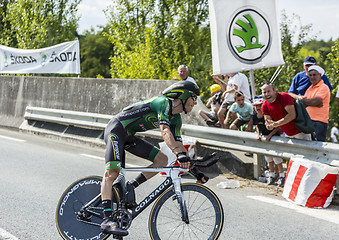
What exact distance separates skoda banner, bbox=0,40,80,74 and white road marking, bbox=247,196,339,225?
28.7 feet

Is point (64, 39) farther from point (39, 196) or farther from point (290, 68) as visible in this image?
point (39, 196)

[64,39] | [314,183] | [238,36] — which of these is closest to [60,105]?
[238,36]

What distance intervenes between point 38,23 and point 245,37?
20640 mm

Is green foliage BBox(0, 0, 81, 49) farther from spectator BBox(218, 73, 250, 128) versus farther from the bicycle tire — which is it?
the bicycle tire

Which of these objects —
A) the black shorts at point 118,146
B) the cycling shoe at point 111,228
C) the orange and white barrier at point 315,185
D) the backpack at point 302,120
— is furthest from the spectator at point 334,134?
the cycling shoe at point 111,228

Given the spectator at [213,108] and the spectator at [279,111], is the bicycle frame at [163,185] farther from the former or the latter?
the spectator at [213,108]

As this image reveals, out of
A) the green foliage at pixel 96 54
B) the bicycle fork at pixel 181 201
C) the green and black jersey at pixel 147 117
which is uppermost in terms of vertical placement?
the green foliage at pixel 96 54

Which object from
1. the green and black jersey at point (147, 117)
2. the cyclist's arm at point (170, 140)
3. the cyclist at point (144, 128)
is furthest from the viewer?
the green and black jersey at point (147, 117)

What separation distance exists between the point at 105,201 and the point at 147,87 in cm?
641

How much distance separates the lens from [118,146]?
5.04 m

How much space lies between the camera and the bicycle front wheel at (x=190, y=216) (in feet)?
15.5

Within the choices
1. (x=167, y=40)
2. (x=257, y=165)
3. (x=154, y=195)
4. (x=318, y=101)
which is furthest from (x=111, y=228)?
(x=167, y=40)

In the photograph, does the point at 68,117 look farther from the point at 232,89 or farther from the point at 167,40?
the point at 167,40

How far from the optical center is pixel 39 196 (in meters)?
7.41
